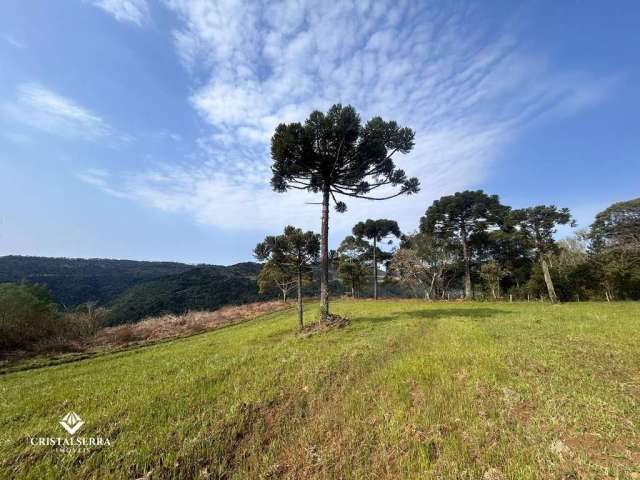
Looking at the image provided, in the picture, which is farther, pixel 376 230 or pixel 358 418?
pixel 376 230

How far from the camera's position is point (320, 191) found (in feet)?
55.1

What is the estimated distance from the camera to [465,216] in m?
34.9

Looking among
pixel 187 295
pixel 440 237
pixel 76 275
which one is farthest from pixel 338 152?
pixel 76 275

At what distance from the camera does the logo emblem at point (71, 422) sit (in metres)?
4.03

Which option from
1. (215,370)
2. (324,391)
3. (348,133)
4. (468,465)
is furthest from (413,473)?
(348,133)

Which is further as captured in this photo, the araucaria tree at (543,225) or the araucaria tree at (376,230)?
the araucaria tree at (376,230)

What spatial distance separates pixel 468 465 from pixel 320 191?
15269mm

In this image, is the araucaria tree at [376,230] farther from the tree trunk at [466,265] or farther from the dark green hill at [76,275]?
the dark green hill at [76,275]

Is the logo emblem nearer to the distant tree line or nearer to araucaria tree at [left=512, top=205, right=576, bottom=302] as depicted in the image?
the distant tree line

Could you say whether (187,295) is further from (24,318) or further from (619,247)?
(619,247)

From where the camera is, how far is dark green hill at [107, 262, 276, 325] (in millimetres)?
49403

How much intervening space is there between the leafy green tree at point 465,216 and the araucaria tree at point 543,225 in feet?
20.3

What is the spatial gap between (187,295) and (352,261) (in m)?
40.0

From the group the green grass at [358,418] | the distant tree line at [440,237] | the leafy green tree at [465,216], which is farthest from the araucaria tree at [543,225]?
the green grass at [358,418]
